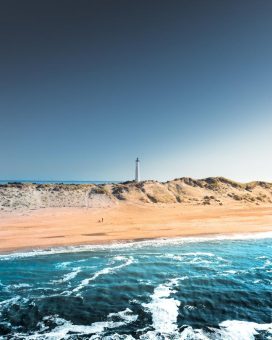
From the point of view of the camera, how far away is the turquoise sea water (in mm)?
16141

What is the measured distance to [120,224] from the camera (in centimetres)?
4594

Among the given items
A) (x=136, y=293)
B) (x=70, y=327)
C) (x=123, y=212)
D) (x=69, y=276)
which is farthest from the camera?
(x=123, y=212)

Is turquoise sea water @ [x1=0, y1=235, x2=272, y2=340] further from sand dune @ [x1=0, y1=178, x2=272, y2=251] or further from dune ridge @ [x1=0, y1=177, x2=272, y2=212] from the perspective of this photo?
dune ridge @ [x1=0, y1=177, x2=272, y2=212]

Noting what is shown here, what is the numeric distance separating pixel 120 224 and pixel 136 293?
24.8 metres

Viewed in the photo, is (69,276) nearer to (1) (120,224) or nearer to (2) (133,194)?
(1) (120,224)

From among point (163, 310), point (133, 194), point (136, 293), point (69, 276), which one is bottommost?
point (163, 310)

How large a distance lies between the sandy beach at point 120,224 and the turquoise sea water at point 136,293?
4.49 meters

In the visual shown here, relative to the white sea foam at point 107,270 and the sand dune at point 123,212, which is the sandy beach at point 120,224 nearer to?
the sand dune at point 123,212

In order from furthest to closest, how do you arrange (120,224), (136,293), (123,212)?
(123,212)
(120,224)
(136,293)

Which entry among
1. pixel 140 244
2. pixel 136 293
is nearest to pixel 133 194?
pixel 140 244

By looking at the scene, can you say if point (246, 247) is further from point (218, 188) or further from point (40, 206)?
point (218, 188)

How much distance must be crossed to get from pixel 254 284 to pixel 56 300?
45.8 ft

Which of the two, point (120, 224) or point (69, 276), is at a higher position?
point (120, 224)

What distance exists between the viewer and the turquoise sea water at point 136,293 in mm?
16141
